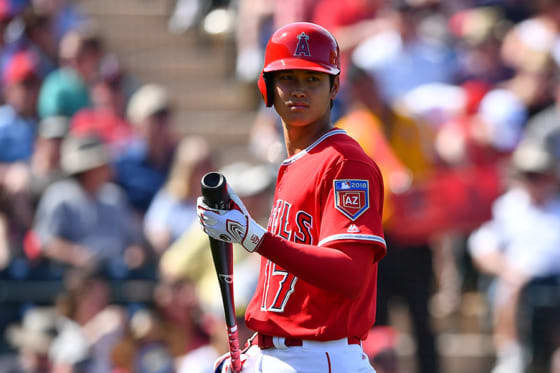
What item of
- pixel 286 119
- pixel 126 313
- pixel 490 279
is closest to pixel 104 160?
pixel 126 313

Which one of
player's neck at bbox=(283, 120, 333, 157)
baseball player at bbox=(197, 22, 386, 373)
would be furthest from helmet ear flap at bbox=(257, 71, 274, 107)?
player's neck at bbox=(283, 120, 333, 157)

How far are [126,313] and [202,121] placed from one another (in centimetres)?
358

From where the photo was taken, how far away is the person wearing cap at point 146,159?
8.41 m

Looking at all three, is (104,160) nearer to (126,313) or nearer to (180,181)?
(180,181)

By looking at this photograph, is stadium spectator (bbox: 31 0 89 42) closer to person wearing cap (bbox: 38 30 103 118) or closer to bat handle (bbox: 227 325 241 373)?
person wearing cap (bbox: 38 30 103 118)

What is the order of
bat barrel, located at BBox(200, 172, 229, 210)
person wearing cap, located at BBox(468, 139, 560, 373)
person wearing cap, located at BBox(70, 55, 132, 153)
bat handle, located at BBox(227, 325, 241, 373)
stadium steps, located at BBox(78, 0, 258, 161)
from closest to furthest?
A: bat barrel, located at BBox(200, 172, 229, 210)
bat handle, located at BBox(227, 325, 241, 373)
person wearing cap, located at BBox(468, 139, 560, 373)
person wearing cap, located at BBox(70, 55, 132, 153)
stadium steps, located at BBox(78, 0, 258, 161)

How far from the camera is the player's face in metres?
3.66

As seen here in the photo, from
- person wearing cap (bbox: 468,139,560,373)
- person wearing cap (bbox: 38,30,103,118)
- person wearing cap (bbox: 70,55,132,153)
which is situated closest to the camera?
person wearing cap (bbox: 468,139,560,373)

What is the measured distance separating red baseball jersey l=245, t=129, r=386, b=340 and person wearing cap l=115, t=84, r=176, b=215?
480cm

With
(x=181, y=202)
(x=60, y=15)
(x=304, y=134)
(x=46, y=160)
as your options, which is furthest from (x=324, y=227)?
(x=60, y=15)

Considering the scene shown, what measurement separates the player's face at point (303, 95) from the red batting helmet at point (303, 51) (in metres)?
0.06

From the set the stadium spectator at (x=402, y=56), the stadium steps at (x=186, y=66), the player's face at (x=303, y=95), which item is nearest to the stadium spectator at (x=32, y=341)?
the stadium steps at (x=186, y=66)

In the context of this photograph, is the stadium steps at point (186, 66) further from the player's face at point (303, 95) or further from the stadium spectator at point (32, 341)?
the player's face at point (303, 95)

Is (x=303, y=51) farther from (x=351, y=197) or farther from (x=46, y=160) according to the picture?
(x=46, y=160)
